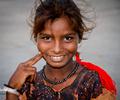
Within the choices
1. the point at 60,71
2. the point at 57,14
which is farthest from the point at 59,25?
the point at 60,71

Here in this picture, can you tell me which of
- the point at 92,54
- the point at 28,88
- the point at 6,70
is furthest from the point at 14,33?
the point at 28,88

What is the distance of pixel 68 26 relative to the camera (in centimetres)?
207


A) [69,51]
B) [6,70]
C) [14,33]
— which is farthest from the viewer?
[14,33]

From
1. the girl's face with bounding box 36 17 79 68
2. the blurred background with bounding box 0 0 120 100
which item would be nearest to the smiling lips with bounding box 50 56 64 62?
the girl's face with bounding box 36 17 79 68

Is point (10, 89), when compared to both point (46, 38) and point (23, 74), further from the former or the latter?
point (46, 38)

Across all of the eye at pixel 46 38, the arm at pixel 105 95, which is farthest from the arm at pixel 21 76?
the arm at pixel 105 95

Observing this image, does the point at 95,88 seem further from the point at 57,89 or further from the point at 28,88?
the point at 28,88

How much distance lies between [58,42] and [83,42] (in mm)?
1806

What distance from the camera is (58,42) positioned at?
2029 mm

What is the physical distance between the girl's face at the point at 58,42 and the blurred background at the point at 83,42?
1.38 m

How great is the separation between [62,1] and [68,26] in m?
0.14

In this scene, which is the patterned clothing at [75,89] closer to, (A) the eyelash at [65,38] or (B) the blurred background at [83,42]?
(A) the eyelash at [65,38]

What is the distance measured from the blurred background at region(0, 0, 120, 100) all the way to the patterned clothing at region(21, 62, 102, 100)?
1288 millimetres

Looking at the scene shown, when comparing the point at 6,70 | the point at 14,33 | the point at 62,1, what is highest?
the point at 62,1
